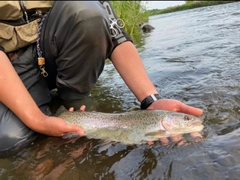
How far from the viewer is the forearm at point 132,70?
184cm

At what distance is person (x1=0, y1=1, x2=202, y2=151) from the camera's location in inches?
64.0

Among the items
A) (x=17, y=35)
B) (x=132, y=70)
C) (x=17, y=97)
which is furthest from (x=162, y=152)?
(x=17, y=35)

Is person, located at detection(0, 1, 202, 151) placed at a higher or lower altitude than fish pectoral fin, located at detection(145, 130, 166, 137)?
higher

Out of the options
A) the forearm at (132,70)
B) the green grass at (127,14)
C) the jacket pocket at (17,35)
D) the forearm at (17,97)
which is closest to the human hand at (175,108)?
the forearm at (132,70)

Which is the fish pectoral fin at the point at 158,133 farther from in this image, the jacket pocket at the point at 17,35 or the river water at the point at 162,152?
the jacket pocket at the point at 17,35

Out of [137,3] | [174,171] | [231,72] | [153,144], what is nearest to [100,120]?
[153,144]

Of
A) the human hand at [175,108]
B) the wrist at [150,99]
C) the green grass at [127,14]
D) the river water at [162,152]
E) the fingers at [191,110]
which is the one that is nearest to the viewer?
the river water at [162,152]

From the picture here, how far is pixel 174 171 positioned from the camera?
1.16 m

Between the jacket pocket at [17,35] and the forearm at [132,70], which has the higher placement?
the jacket pocket at [17,35]

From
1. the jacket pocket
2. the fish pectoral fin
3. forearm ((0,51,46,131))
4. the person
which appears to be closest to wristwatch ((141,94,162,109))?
the person

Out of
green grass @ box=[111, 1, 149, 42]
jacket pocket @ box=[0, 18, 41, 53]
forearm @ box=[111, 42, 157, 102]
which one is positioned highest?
jacket pocket @ box=[0, 18, 41, 53]

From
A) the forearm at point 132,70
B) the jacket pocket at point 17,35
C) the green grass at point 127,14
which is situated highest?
the jacket pocket at point 17,35

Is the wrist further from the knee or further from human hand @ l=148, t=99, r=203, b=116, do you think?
the knee

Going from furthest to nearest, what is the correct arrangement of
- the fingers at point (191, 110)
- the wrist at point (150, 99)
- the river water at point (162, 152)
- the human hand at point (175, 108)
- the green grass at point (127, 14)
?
1. the green grass at point (127, 14)
2. the wrist at point (150, 99)
3. the fingers at point (191, 110)
4. the human hand at point (175, 108)
5. the river water at point (162, 152)
